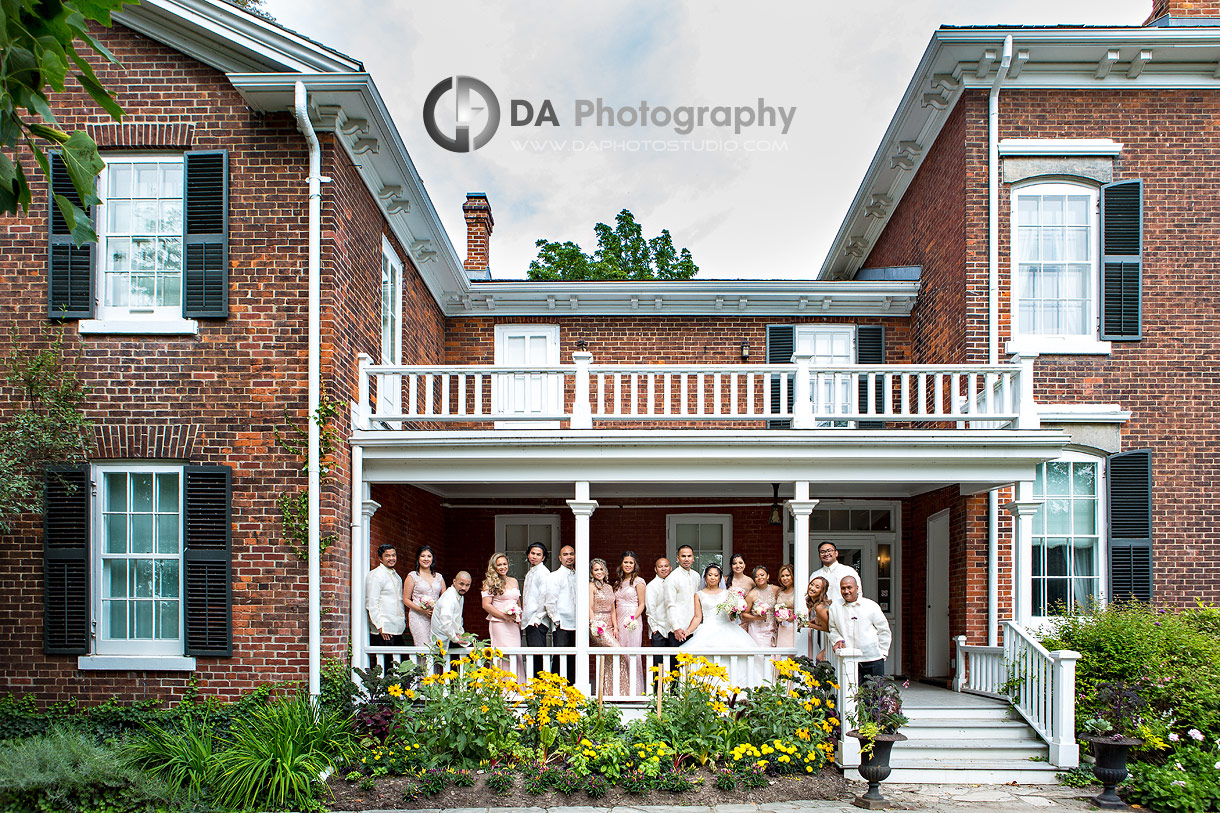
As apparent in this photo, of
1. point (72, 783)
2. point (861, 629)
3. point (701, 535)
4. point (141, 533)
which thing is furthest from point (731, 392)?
point (72, 783)

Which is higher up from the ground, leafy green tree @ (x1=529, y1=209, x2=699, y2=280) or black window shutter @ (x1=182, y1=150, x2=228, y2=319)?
leafy green tree @ (x1=529, y1=209, x2=699, y2=280)

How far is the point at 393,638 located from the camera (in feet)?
33.3

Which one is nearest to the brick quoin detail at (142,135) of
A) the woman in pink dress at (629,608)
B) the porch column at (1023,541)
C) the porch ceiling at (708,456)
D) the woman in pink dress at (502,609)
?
the porch ceiling at (708,456)

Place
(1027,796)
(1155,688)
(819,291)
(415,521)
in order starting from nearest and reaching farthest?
(1027,796) → (1155,688) → (415,521) → (819,291)

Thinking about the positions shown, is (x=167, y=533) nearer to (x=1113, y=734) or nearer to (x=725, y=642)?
(x=725, y=642)

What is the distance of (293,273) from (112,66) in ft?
9.38

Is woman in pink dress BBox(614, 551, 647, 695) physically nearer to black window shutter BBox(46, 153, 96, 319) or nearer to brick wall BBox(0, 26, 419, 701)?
brick wall BBox(0, 26, 419, 701)

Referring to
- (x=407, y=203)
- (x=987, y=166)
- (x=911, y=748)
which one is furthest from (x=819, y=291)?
(x=911, y=748)

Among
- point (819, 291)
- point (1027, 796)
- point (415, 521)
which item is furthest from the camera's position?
point (819, 291)

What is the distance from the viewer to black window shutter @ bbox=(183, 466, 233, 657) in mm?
9289

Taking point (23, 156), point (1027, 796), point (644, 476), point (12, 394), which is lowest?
point (1027, 796)

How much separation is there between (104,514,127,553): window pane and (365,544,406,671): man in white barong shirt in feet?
7.66

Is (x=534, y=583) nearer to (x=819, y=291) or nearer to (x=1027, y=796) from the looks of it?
(x=1027, y=796)

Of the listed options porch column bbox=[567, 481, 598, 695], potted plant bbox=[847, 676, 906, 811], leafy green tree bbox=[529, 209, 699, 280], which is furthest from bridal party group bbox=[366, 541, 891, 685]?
leafy green tree bbox=[529, 209, 699, 280]
